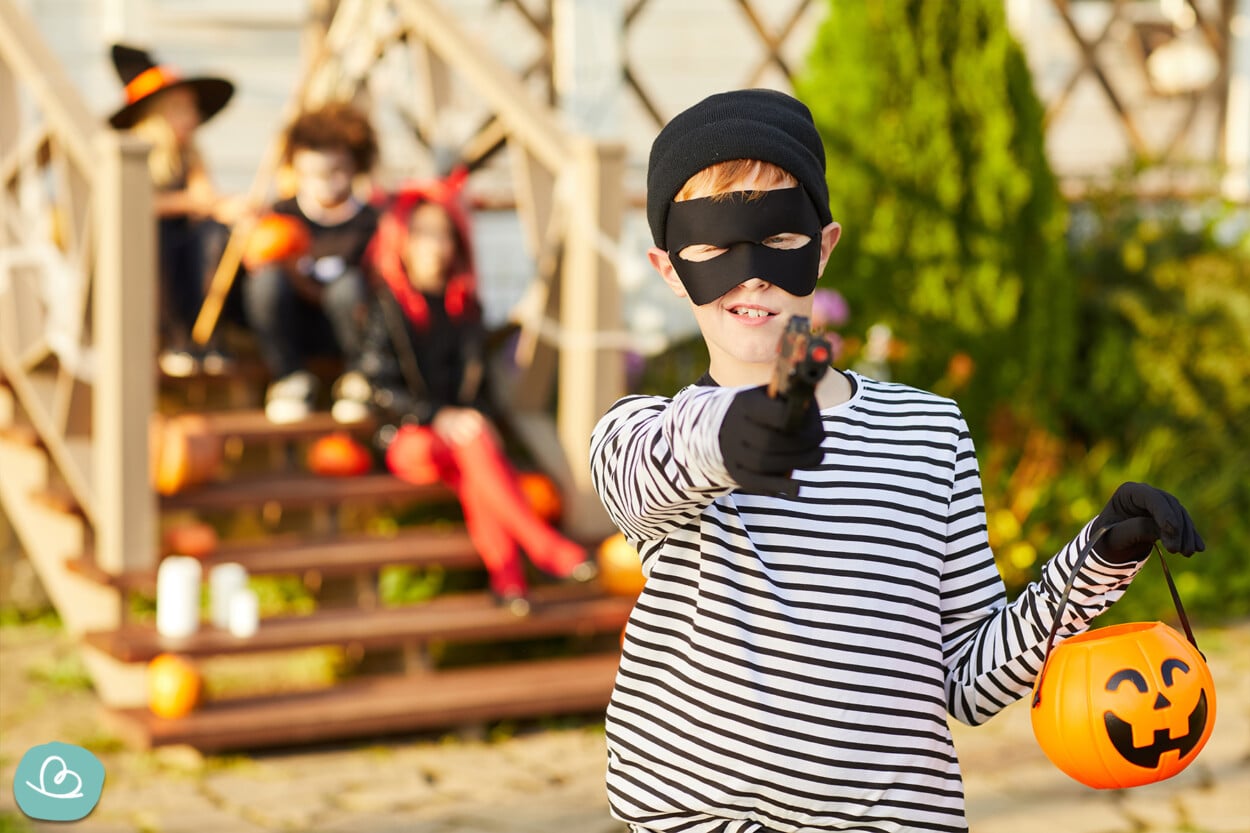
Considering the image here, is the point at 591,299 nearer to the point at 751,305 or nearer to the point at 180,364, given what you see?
the point at 180,364

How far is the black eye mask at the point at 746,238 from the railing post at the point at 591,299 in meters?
3.82

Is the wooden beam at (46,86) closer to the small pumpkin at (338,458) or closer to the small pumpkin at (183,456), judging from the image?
the small pumpkin at (183,456)

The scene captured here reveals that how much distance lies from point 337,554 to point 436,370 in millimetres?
863

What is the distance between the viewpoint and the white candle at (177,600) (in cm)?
518

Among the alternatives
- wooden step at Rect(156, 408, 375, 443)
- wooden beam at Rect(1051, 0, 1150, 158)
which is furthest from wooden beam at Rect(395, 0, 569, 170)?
wooden beam at Rect(1051, 0, 1150, 158)

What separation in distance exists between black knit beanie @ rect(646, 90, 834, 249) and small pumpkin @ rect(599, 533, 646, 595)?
149 inches

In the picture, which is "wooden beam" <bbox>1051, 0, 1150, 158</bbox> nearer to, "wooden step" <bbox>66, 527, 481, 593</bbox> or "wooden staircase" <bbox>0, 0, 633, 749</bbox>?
"wooden staircase" <bbox>0, 0, 633, 749</bbox>

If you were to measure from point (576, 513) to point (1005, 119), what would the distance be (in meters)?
2.87

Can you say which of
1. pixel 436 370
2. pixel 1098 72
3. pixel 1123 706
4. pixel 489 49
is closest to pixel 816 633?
pixel 1123 706

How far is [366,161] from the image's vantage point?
22.4ft

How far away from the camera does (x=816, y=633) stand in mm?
1927

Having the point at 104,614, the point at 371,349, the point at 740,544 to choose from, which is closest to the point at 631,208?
the point at 371,349

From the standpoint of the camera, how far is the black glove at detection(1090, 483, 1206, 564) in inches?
72.1

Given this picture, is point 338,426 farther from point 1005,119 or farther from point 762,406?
point 762,406
